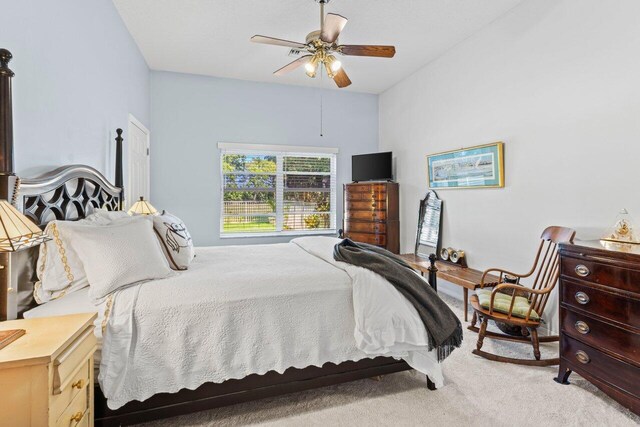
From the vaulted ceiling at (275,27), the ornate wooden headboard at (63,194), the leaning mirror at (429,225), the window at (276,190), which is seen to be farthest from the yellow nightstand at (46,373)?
the leaning mirror at (429,225)

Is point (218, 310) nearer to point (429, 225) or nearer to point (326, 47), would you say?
point (326, 47)

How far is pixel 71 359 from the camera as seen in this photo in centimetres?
121

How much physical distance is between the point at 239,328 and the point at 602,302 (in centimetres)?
208


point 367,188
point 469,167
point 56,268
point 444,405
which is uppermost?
point 469,167

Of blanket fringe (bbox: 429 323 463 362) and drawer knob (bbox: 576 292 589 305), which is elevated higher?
drawer knob (bbox: 576 292 589 305)

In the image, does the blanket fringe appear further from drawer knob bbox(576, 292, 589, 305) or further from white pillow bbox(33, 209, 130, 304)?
white pillow bbox(33, 209, 130, 304)

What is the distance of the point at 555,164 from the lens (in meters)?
2.83

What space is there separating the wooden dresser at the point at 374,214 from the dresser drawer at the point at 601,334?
9.21ft

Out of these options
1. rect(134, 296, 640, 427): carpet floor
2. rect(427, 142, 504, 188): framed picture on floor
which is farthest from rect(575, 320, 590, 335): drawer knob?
rect(427, 142, 504, 188): framed picture on floor

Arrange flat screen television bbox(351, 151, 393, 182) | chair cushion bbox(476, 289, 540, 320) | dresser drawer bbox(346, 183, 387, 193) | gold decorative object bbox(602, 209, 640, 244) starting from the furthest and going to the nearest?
1. flat screen television bbox(351, 151, 393, 182)
2. dresser drawer bbox(346, 183, 387, 193)
3. chair cushion bbox(476, 289, 540, 320)
4. gold decorative object bbox(602, 209, 640, 244)

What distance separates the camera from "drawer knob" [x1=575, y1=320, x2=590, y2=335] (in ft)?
6.61

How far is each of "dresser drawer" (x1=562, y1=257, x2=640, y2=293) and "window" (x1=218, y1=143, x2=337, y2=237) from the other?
12.3 ft

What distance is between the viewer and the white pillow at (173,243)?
213 cm

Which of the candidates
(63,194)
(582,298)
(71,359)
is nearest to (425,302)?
(582,298)
